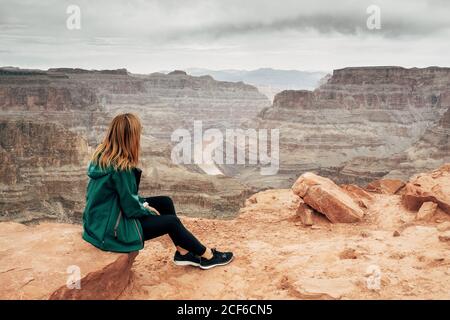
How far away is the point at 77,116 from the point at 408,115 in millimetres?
61144

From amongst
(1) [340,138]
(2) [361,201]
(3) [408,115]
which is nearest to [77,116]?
(1) [340,138]

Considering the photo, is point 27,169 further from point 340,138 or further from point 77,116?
point 340,138

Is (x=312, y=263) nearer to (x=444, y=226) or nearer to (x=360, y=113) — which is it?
(x=444, y=226)

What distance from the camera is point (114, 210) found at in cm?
448

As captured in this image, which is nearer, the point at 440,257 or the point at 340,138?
the point at 440,257

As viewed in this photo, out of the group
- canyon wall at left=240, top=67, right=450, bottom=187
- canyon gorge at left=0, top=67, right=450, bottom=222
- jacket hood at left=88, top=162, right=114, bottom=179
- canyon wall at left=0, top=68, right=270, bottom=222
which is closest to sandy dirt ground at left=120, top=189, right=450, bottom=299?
jacket hood at left=88, top=162, right=114, bottom=179

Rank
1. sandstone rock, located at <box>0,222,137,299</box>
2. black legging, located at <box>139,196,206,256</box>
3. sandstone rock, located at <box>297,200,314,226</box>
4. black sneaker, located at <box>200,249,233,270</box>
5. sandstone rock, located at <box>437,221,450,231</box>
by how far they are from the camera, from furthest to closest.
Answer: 1. sandstone rock, located at <box>297,200,314,226</box>
2. sandstone rock, located at <box>437,221,450,231</box>
3. black sneaker, located at <box>200,249,233,270</box>
4. black legging, located at <box>139,196,206,256</box>
5. sandstone rock, located at <box>0,222,137,299</box>

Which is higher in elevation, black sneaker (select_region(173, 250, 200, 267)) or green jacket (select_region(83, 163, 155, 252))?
green jacket (select_region(83, 163, 155, 252))

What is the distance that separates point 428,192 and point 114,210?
16.3ft

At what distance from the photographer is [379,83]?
8931 centimetres

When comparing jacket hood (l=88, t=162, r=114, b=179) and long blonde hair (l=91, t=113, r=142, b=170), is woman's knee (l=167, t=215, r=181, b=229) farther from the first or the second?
jacket hood (l=88, t=162, r=114, b=179)

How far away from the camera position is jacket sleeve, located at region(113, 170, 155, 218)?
4434mm

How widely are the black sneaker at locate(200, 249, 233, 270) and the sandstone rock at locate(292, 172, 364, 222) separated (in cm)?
235

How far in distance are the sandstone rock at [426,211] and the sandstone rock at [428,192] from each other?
0.11m
